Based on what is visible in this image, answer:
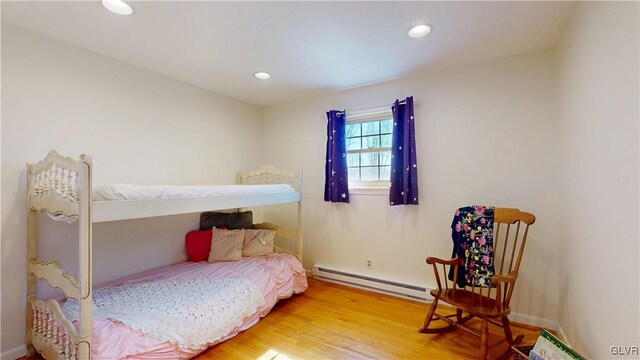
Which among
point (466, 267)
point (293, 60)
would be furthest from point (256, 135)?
point (466, 267)

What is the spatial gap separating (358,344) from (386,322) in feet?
1.42

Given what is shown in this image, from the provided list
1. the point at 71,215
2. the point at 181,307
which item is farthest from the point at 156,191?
the point at 181,307

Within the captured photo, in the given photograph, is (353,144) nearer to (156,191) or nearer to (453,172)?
(453,172)

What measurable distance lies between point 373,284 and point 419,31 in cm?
253

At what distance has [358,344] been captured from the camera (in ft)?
6.88

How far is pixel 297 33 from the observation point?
2.05 metres

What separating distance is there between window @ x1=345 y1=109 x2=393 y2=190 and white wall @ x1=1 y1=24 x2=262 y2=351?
1602mm

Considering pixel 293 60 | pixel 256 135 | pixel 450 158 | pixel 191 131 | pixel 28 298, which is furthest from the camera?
pixel 256 135

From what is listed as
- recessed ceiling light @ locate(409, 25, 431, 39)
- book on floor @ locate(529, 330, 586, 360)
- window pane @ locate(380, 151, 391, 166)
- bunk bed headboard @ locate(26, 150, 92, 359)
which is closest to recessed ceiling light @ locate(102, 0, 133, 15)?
bunk bed headboard @ locate(26, 150, 92, 359)

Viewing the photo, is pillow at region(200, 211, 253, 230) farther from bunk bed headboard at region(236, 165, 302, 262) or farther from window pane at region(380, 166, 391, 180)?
window pane at region(380, 166, 391, 180)

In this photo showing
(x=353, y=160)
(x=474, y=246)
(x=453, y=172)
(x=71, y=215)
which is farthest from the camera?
(x=353, y=160)

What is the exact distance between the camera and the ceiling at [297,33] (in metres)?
1.76

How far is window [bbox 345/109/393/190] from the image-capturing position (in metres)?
3.19

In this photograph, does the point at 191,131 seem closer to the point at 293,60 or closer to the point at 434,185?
the point at 293,60
